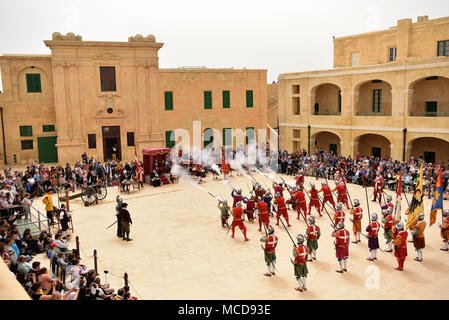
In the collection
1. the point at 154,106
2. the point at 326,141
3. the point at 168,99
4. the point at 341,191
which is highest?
the point at 168,99

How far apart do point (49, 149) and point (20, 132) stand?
2288 mm

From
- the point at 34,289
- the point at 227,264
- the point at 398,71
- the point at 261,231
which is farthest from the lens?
the point at 398,71

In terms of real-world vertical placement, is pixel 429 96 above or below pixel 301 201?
above

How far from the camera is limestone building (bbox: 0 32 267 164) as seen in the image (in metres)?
28.1

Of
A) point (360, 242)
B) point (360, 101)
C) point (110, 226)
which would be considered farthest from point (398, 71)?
point (110, 226)

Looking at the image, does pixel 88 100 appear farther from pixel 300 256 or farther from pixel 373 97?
pixel 300 256

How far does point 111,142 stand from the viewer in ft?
99.8

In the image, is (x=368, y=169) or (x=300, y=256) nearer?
(x=300, y=256)

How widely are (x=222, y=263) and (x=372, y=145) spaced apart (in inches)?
913

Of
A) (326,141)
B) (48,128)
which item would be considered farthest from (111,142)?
(326,141)

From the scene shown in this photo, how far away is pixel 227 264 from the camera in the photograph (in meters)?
12.6

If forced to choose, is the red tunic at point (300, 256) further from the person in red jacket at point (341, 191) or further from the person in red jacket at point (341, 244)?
the person in red jacket at point (341, 191)

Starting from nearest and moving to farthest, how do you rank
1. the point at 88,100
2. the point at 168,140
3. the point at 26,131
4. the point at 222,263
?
1. the point at 222,263
2. the point at 26,131
3. the point at 88,100
4. the point at 168,140
